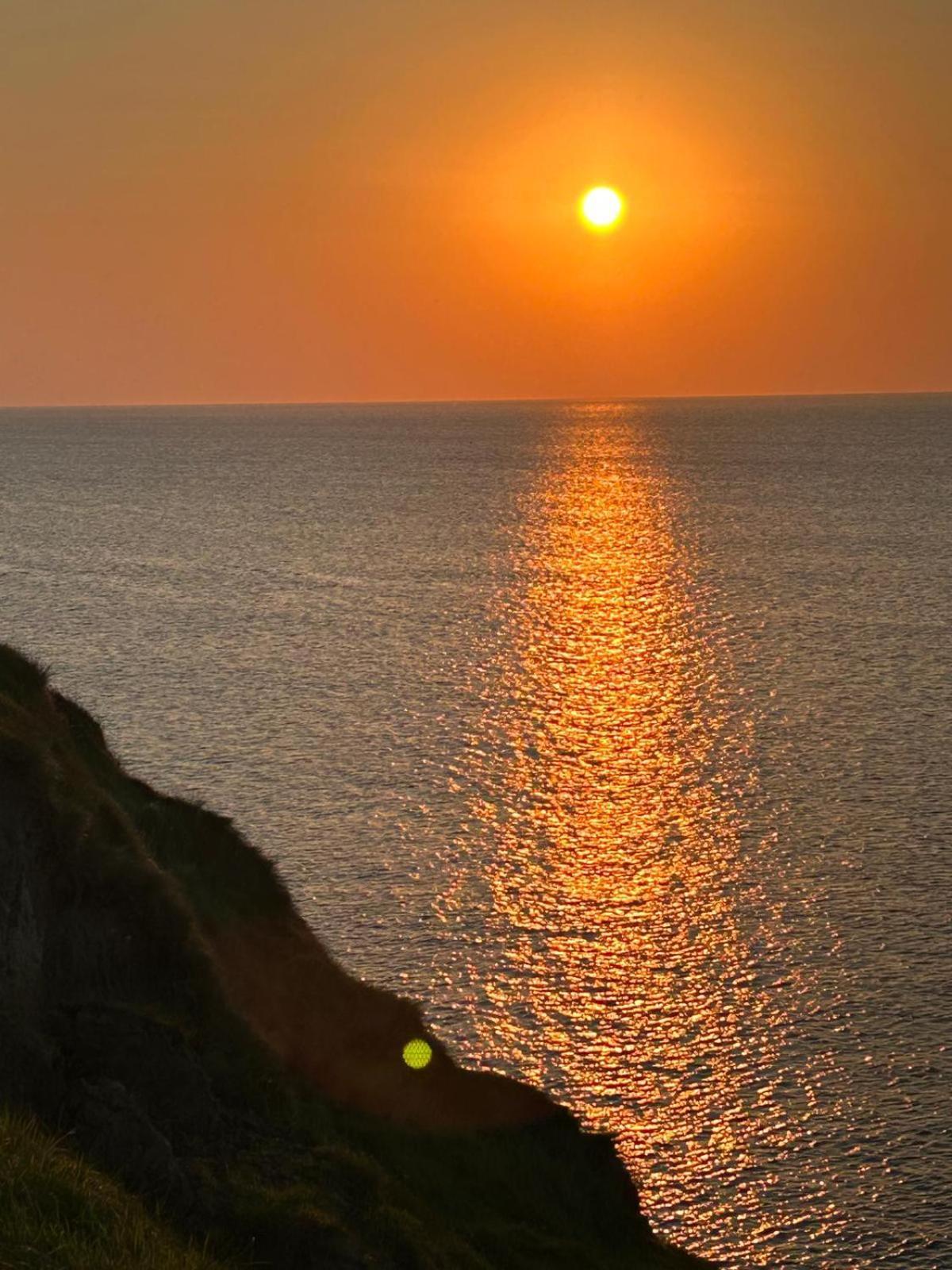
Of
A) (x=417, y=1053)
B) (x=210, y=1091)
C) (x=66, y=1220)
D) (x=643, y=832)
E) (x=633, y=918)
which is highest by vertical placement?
(x=643, y=832)

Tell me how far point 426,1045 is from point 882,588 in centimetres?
10974

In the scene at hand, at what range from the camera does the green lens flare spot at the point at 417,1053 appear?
106 feet

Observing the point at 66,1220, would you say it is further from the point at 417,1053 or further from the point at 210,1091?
the point at 417,1053

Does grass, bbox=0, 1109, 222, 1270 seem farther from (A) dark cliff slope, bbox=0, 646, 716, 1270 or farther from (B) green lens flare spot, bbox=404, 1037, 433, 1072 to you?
(B) green lens flare spot, bbox=404, 1037, 433, 1072

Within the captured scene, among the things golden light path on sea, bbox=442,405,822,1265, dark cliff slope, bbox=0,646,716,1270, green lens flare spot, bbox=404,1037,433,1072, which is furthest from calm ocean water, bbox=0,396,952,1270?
green lens flare spot, bbox=404,1037,433,1072

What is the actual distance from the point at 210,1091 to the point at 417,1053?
435 inches

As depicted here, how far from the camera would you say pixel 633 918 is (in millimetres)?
52625

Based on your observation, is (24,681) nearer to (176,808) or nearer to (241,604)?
(176,808)

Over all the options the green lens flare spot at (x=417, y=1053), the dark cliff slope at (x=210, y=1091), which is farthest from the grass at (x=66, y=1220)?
the green lens flare spot at (x=417, y=1053)

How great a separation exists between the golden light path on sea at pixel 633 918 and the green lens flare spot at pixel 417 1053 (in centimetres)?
728

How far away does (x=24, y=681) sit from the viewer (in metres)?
30.5

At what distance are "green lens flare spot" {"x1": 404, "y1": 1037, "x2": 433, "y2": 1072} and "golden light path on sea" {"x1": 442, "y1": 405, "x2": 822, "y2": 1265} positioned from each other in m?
7.28

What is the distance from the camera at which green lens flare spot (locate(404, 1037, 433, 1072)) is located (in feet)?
106

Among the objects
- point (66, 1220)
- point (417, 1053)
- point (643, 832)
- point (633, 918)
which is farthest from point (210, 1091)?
point (643, 832)
